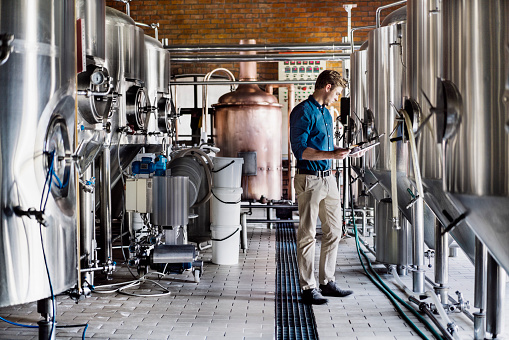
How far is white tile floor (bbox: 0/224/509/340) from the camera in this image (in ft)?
9.70

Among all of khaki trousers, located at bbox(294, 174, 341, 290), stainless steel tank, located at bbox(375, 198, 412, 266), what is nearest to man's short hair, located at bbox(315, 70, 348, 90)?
khaki trousers, located at bbox(294, 174, 341, 290)

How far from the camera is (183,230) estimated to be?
179 inches

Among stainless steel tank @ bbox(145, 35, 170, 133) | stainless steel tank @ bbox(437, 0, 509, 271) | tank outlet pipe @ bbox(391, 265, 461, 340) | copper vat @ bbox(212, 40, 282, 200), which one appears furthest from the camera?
copper vat @ bbox(212, 40, 282, 200)

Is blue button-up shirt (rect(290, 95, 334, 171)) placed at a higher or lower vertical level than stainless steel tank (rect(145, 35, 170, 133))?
lower

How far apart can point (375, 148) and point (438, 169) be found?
1.57 meters

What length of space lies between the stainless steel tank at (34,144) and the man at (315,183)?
5.02 feet

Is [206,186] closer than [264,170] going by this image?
Yes

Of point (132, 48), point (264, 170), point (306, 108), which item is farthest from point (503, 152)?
point (264, 170)

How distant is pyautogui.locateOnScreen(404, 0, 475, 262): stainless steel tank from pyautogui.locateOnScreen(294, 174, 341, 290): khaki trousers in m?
0.84

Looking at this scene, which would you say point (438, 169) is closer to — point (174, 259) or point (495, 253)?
point (495, 253)

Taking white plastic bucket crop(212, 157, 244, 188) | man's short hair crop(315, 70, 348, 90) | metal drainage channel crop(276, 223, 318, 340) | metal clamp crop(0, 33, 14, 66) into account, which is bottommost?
metal drainage channel crop(276, 223, 318, 340)

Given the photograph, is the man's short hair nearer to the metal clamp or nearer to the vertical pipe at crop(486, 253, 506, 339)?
the vertical pipe at crop(486, 253, 506, 339)

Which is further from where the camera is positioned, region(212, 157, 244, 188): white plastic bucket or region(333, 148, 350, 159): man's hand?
region(212, 157, 244, 188): white plastic bucket

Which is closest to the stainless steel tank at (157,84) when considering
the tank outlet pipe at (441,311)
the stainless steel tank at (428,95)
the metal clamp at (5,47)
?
the tank outlet pipe at (441,311)
